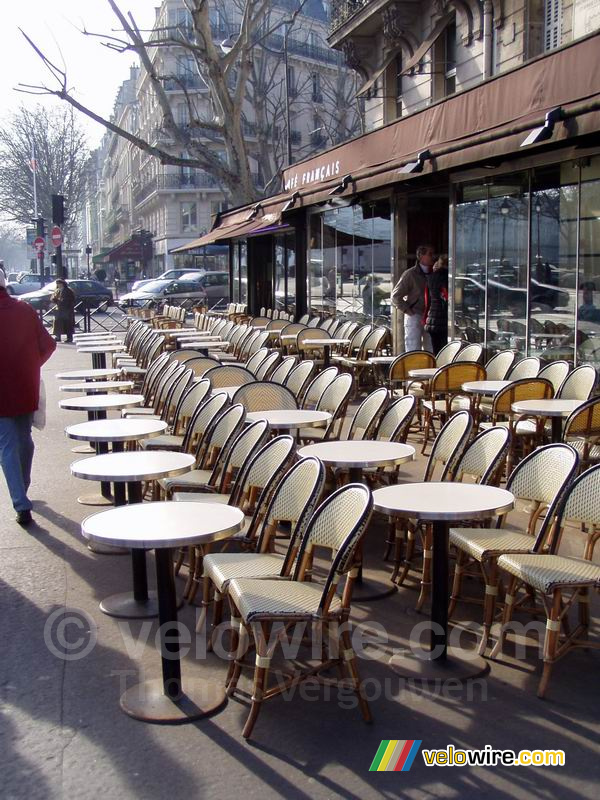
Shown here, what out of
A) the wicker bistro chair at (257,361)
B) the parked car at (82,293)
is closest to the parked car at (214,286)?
the parked car at (82,293)

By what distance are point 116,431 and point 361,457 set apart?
1862 millimetres

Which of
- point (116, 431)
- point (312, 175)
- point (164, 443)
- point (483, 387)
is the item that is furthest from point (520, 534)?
point (312, 175)

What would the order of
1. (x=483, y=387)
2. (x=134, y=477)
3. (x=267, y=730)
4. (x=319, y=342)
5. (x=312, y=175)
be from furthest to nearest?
(x=312, y=175) < (x=319, y=342) < (x=483, y=387) < (x=134, y=477) < (x=267, y=730)

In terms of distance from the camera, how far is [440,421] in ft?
34.7

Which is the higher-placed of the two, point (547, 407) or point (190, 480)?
point (547, 407)

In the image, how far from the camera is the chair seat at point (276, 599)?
3607 mm

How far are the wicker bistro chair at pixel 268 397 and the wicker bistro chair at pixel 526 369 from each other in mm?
2299

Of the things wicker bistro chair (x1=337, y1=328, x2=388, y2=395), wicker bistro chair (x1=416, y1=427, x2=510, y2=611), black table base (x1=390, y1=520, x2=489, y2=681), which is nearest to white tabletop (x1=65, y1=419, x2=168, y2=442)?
wicker bistro chair (x1=416, y1=427, x2=510, y2=611)

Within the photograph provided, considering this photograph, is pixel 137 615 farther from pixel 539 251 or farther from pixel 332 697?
pixel 539 251

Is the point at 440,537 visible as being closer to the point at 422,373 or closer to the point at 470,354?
the point at 422,373

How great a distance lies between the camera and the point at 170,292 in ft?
117

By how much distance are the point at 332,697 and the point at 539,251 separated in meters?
7.74

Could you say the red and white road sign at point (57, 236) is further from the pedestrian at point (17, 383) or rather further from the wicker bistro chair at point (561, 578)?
the wicker bistro chair at point (561, 578)

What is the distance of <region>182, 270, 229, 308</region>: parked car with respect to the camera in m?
37.9
